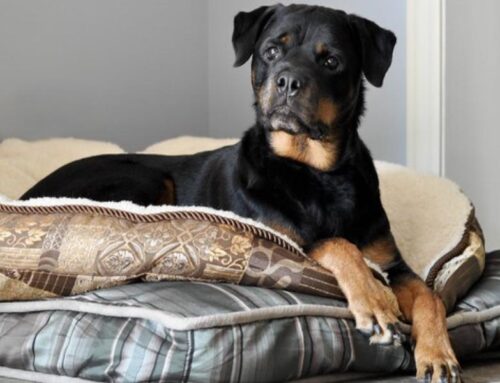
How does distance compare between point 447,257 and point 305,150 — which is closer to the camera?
point 305,150

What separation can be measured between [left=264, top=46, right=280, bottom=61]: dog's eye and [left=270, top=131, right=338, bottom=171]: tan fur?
19cm

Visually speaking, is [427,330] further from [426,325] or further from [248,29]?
[248,29]

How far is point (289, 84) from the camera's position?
88.4 inches

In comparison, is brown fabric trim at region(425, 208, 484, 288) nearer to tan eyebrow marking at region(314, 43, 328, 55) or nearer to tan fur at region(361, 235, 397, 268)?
tan fur at region(361, 235, 397, 268)

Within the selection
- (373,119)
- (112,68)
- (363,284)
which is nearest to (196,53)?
(112,68)

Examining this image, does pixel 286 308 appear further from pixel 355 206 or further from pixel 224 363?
pixel 355 206

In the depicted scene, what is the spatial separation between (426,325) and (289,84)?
25.3 inches

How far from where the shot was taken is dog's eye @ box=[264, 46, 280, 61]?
7.89 feet

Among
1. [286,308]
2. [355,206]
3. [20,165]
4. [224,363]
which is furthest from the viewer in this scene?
[20,165]

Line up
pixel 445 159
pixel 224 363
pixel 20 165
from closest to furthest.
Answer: pixel 224 363, pixel 20 165, pixel 445 159

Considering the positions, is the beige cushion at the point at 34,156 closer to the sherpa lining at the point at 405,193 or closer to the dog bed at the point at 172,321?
the sherpa lining at the point at 405,193

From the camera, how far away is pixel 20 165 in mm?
3502

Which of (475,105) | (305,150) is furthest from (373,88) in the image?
(305,150)

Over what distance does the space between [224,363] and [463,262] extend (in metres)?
1.00
